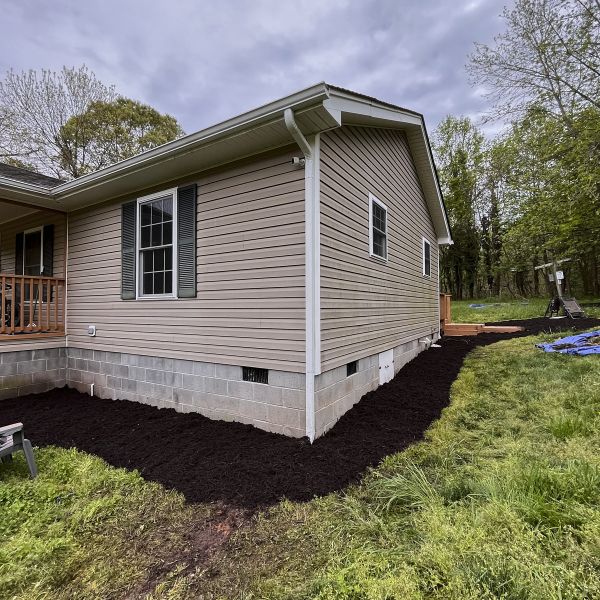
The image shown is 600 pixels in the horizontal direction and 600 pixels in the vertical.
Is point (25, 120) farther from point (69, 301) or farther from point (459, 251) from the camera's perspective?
point (459, 251)

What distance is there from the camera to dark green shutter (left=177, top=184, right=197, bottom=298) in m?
4.64

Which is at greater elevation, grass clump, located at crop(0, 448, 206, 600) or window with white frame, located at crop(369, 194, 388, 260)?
window with white frame, located at crop(369, 194, 388, 260)

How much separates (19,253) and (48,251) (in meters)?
1.29

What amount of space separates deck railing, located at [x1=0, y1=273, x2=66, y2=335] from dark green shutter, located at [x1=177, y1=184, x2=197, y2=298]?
3.01 m

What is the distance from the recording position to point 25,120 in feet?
48.3

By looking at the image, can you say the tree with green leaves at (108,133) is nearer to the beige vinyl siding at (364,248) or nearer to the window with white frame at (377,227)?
the beige vinyl siding at (364,248)

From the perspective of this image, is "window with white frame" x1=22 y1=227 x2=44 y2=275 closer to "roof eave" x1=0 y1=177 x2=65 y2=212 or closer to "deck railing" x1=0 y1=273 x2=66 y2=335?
"deck railing" x1=0 y1=273 x2=66 y2=335

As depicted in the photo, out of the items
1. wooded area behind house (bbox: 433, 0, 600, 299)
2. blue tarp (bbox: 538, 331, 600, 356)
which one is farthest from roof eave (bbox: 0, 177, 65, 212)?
wooded area behind house (bbox: 433, 0, 600, 299)

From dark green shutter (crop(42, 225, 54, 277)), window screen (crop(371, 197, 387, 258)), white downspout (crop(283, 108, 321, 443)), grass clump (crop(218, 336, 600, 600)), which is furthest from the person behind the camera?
dark green shutter (crop(42, 225, 54, 277))

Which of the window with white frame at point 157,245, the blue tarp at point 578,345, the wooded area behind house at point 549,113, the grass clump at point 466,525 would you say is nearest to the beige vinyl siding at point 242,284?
the window with white frame at point 157,245

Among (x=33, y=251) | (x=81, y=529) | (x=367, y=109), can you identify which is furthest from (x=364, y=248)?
(x=33, y=251)

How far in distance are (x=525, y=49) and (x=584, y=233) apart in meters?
7.93

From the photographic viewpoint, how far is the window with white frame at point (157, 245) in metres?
4.96

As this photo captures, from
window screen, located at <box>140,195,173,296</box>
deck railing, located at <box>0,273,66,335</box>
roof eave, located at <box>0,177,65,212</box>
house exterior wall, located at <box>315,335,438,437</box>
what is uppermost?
roof eave, located at <box>0,177,65,212</box>
